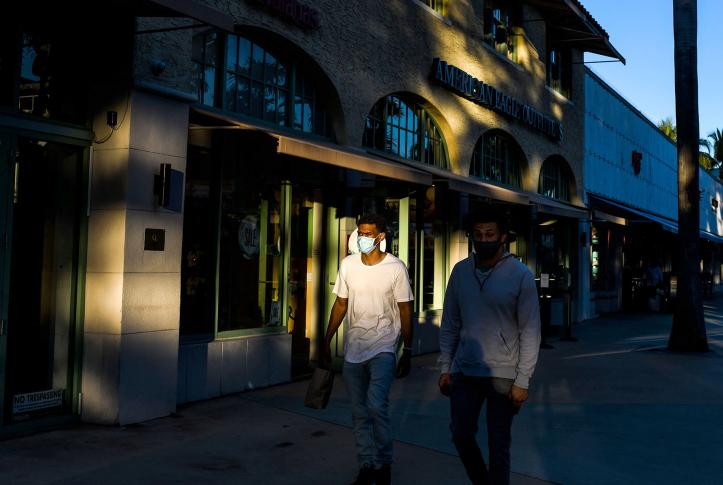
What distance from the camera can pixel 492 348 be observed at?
14.1 feet

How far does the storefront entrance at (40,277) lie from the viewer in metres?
6.34

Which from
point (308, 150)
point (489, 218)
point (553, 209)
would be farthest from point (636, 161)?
point (489, 218)

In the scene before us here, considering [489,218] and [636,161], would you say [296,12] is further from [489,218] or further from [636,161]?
[636,161]

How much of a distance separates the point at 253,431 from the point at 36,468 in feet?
6.21

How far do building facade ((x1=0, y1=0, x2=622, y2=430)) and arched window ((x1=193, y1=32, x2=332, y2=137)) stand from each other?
2 centimetres

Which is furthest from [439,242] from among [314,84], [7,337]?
[7,337]

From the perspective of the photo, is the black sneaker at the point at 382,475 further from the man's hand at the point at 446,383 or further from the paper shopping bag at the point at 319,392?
the man's hand at the point at 446,383

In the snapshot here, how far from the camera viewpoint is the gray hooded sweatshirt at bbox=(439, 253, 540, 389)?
4281 mm

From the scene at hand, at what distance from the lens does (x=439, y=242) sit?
1351 cm

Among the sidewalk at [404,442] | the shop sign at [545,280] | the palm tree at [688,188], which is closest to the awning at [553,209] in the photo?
the shop sign at [545,280]

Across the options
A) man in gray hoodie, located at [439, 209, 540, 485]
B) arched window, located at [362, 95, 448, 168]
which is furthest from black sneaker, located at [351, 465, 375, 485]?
arched window, located at [362, 95, 448, 168]

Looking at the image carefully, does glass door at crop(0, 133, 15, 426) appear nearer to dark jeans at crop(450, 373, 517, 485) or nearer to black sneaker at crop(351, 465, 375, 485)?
black sneaker at crop(351, 465, 375, 485)

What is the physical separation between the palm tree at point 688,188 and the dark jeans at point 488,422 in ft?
33.1

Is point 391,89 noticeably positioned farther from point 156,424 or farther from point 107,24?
point 156,424
